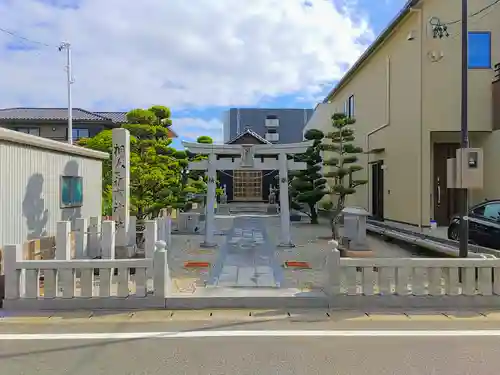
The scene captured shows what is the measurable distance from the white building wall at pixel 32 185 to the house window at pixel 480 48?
1138cm

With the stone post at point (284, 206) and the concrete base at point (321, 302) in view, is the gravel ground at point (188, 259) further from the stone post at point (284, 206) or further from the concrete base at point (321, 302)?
the stone post at point (284, 206)

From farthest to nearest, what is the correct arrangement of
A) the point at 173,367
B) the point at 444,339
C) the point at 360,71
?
the point at 360,71
the point at 444,339
the point at 173,367

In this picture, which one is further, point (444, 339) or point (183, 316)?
point (183, 316)

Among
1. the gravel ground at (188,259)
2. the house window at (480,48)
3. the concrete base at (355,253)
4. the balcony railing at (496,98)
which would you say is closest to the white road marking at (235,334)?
the gravel ground at (188,259)

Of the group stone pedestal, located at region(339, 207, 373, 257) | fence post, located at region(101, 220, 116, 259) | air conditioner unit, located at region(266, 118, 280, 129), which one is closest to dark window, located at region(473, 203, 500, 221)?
stone pedestal, located at region(339, 207, 373, 257)

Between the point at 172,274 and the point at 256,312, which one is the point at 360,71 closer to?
the point at 172,274

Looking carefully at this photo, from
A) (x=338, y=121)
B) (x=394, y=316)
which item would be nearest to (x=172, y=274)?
(x=394, y=316)

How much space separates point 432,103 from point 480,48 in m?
2.17

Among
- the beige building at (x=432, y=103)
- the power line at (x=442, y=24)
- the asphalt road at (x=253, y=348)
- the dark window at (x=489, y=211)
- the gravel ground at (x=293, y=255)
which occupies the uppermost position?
the power line at (x=442, y=24)

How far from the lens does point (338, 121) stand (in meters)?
14.1

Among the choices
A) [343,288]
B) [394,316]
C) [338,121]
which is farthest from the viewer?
[338,121]

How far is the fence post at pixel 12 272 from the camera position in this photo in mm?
5977

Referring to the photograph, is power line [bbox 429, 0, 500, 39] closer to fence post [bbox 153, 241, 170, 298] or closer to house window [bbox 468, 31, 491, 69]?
house window [bbox 468, 31, 491, 69]

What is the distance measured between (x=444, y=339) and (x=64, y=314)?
4.72 meters
